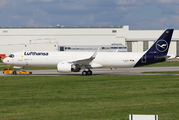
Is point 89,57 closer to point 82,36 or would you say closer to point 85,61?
point 85,61

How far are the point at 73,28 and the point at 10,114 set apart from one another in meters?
100

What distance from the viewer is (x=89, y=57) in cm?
3891

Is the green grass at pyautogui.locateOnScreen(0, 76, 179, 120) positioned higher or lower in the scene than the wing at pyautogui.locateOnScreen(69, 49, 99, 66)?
lower

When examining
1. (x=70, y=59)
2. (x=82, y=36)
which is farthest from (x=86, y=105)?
(x=82, y=36)

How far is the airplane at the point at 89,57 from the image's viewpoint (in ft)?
125

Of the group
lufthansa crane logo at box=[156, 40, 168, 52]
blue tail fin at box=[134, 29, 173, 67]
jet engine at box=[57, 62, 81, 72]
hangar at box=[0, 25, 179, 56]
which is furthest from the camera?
hangar at box=[0, 25, 179, 56]

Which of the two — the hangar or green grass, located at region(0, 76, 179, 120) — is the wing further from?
the hangar

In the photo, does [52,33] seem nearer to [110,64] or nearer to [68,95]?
[110,64]

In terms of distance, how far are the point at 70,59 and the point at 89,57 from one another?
110 inches

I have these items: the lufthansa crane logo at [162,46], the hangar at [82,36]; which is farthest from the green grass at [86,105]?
the hangar at [82,36]

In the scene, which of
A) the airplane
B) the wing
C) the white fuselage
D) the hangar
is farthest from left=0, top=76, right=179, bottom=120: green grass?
the hangar

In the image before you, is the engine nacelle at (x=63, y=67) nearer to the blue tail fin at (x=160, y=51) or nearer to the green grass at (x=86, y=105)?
the blue tail fin at (x=160, y=51)

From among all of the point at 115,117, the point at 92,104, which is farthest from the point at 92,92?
the point at 115,117

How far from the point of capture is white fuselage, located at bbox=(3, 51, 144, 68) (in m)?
38.1
